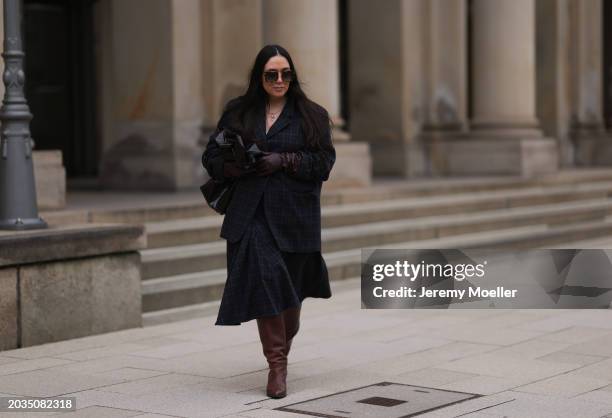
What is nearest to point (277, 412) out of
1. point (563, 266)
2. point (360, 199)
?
point (563, 266)

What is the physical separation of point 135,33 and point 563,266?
6.36m

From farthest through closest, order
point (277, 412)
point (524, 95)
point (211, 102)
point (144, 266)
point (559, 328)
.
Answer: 1. point (524, 95)
2. point (211, 102)
3. point (144, 266)
4. point (559, 328)
5. point (277, 412)

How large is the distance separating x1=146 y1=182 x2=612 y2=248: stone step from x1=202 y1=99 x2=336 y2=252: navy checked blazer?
177 inches

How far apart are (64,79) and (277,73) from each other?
13.4m

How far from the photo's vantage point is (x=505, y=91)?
20.0 metres

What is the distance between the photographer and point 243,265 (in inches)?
289

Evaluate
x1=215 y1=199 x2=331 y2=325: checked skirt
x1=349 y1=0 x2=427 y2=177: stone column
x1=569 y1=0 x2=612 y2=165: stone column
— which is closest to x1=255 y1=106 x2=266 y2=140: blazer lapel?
x1=215 y1=199 x2=331 y2=325: checked skirt

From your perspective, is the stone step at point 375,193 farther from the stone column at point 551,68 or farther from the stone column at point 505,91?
the stone column at point 551,68

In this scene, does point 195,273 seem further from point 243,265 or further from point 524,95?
point 524,95

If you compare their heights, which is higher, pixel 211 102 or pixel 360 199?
pixel 211 102

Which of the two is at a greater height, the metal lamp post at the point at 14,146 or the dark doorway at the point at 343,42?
the dark doorway at the point at 343,42

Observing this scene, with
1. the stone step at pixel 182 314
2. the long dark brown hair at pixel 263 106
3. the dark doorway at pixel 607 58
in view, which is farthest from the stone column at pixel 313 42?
the dark doorway at pixel 607 58

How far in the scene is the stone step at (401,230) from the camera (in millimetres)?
11453

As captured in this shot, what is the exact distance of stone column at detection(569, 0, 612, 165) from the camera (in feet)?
83.8
